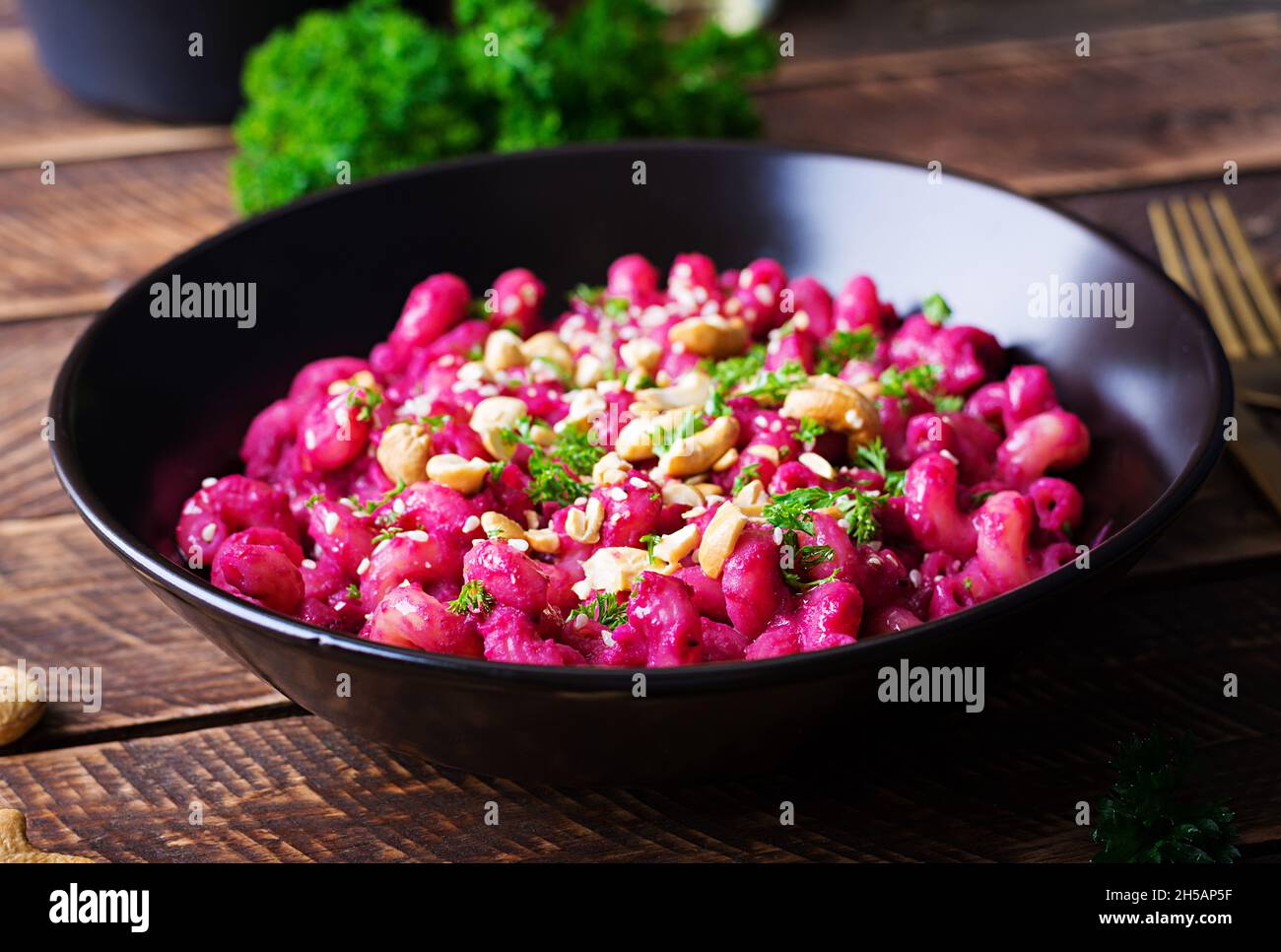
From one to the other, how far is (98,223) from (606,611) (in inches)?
60.3

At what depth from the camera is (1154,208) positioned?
6.60ft

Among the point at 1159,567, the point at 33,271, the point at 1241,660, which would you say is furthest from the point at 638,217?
the point at 33,271

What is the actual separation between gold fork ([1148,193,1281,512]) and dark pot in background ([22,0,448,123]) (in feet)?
4.48

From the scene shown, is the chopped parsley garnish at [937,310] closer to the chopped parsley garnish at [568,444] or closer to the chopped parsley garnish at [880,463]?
the chopped parsley garnish at [880,463]

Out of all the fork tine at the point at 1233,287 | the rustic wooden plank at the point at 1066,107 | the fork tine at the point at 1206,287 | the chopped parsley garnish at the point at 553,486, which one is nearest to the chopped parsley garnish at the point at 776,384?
the chopped parsley garnish at the point at 553,486

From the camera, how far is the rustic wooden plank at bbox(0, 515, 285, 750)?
52.1 inches

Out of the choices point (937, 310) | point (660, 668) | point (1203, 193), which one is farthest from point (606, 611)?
point (1203, 193)

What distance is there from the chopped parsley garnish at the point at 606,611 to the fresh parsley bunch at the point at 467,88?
111 centimetres

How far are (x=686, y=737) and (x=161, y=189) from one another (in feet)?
5.83

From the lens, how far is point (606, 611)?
114cm

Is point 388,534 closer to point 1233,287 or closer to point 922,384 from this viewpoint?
point 922,384

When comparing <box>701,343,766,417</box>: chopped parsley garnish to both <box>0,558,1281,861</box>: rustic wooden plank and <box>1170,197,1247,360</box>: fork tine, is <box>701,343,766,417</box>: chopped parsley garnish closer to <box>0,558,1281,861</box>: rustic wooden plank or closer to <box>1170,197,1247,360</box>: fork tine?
<box>0,558,1281,861</box>: rustic wooden plank

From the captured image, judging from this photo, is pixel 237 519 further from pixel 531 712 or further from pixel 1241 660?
pixel 1241 660

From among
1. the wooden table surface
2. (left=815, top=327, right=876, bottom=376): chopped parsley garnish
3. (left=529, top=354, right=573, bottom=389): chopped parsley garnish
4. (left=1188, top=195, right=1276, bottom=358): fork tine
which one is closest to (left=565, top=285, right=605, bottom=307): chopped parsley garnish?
(left=529, top=354, right=573, bottom=389): chopped parsley garnish
